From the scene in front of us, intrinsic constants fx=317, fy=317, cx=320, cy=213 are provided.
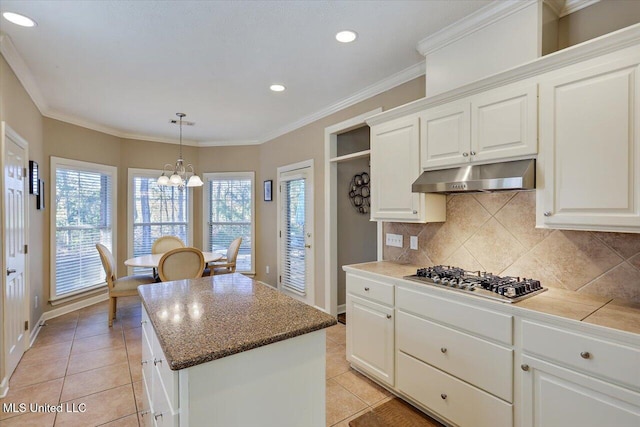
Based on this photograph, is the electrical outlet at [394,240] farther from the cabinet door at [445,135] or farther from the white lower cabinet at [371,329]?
the cabinet door at [445,135]

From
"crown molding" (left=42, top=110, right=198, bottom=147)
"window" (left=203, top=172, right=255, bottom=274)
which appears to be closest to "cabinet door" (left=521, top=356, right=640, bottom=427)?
"window" (left=203, top=172, right=255, bottom=274)

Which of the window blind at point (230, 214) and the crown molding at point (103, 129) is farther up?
the crown molding at point (103, 129)

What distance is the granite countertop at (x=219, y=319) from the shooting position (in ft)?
3.67

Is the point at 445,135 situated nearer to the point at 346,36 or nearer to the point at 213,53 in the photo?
the point at 346,36

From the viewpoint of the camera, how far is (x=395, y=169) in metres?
2.55

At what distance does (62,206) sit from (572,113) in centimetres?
535

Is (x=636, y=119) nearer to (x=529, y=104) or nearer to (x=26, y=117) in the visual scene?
(x=529, y=104)

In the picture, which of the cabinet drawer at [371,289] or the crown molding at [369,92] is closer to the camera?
the cabinet drawer at [371,289]

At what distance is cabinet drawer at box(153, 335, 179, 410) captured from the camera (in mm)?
1089

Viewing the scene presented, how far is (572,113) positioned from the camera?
160 centimetres

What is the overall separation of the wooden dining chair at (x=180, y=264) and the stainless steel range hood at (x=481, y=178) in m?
2.63

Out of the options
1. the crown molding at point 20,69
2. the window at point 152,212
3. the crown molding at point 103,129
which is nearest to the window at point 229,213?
the window at point 152,212

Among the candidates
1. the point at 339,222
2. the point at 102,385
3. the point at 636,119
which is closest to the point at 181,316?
the point at 102,385

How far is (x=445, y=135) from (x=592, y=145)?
817 mm
